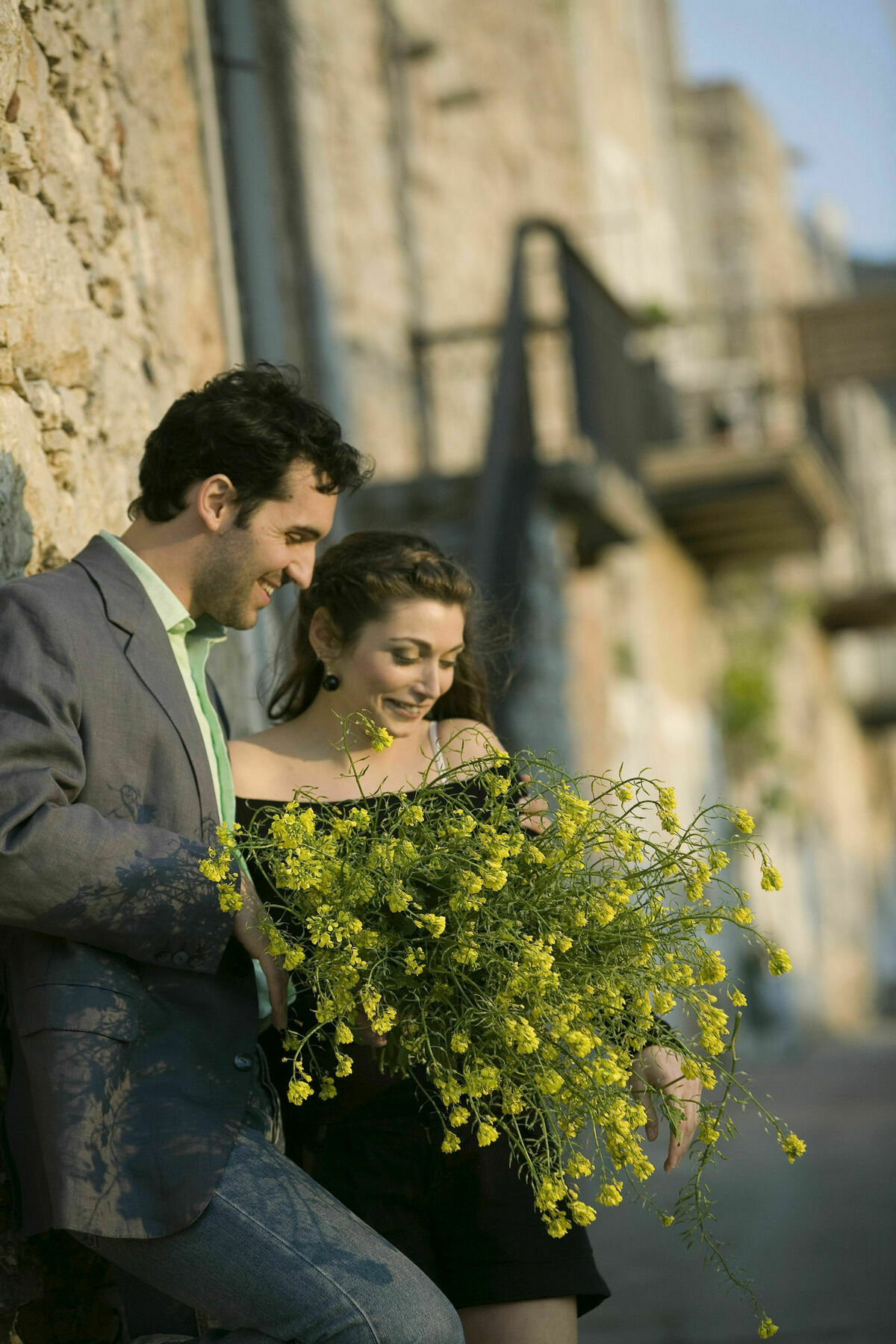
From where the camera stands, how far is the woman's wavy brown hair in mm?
2535

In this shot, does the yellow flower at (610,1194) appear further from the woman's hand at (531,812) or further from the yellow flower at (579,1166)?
the woman's hand at (531,812)

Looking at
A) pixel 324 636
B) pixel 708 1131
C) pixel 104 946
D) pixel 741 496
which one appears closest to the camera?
pixel 104 946

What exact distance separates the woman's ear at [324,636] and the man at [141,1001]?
368mm

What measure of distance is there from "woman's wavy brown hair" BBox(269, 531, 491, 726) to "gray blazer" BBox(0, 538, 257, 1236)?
446 millimetres

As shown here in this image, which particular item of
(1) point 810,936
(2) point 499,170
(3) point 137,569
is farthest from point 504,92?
(3) point 137,569

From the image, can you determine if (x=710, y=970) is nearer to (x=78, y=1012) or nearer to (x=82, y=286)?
(x=78, y=1012)

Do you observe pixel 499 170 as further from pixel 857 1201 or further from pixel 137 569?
pixel 137 569

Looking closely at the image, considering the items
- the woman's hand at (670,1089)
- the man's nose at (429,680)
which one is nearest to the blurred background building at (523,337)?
the man's nose at (429,680)

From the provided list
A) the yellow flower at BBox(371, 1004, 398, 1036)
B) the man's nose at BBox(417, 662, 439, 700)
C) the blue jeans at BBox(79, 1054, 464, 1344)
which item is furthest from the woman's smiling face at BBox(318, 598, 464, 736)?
the blue jeans at BBox(79, 1054, 464, 1344)

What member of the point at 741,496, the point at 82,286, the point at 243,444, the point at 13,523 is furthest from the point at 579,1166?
the point at 741,496

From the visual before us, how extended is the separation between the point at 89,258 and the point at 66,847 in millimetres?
1554

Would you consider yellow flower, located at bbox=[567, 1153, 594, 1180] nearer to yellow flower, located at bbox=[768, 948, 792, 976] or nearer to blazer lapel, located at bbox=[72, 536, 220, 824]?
yellow flower, located at bbox=[768, 948, 792, 976]

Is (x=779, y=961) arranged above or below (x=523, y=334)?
below

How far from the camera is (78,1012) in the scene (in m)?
2.04
